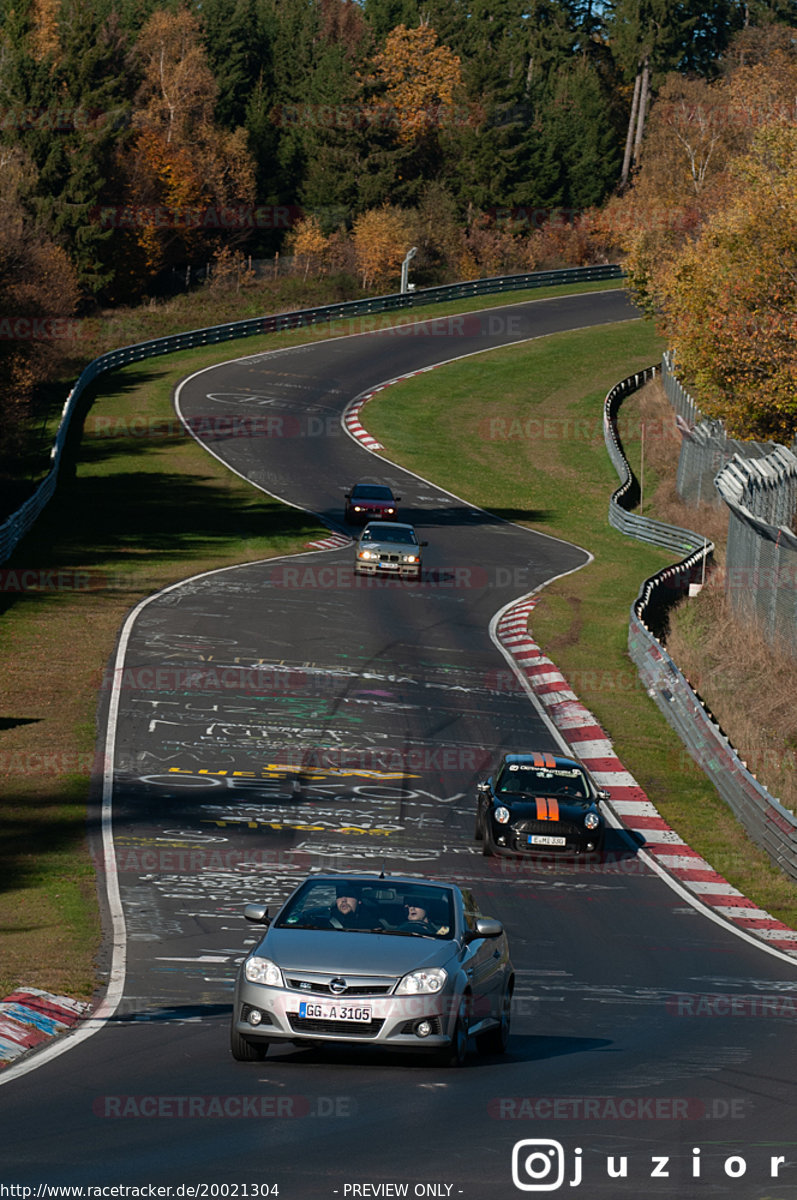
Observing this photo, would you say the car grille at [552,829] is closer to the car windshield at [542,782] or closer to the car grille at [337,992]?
the car windshield at [542,782]

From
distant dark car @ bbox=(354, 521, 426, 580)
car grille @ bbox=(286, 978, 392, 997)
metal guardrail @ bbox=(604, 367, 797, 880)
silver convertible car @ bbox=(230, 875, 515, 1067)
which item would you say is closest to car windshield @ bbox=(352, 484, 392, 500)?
distant dark car @ bbox=(354, 521, 426, 580)

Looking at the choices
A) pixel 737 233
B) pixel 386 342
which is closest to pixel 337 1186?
pixel 737 233

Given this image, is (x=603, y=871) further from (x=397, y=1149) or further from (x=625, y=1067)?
(x=397, y=1149)

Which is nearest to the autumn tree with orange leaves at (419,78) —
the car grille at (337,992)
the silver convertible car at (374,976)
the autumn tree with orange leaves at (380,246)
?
the autumn tree with orange leaves at (380,246)

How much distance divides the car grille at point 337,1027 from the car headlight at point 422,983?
0.28 m

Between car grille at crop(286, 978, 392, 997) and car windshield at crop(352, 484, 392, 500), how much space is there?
131 feet

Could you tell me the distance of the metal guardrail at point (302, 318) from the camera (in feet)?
233

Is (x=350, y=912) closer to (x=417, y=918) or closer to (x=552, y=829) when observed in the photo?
(x=417, y=918)

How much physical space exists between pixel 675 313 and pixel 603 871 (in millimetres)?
40457

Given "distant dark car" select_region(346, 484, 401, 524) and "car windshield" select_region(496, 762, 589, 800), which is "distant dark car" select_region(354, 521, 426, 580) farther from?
"car windshield" select_region(496, 762, 589, 800)

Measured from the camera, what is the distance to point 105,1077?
10.6m

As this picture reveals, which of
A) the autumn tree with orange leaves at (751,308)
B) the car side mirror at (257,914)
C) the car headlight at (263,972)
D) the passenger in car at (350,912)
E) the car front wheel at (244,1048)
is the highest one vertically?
the autumn tree with orange leaves at (751,308)

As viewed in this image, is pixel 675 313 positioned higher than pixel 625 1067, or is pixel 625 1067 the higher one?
pixel 675 313

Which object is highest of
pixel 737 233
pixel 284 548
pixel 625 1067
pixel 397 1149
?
pixel 737 233
